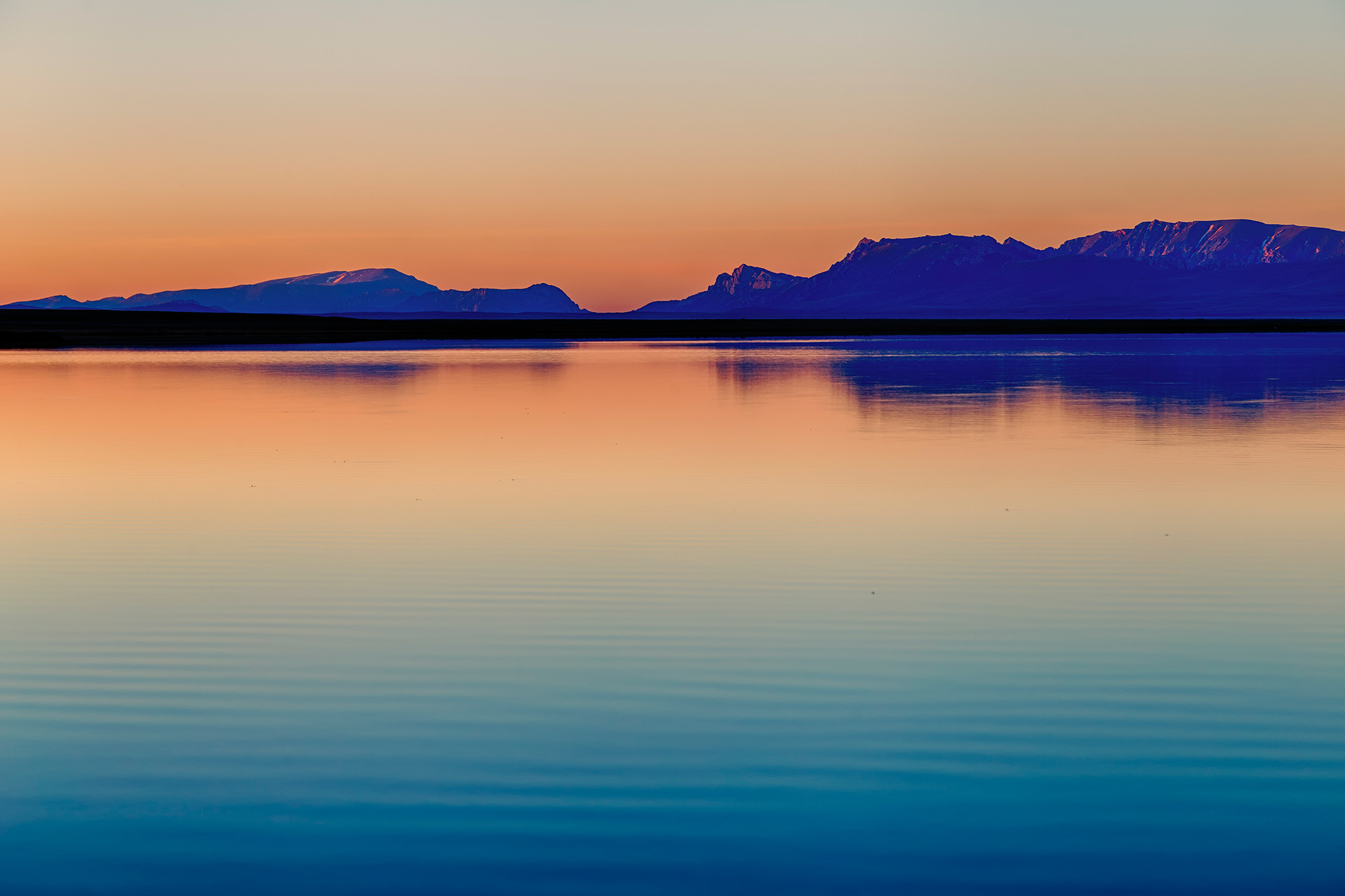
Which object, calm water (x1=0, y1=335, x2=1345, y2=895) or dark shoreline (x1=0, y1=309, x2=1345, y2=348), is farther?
dark shoreline (x1=0, y1=309, x2=1345, y2=348)

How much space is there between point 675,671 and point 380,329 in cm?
12084

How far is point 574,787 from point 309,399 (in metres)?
28.1

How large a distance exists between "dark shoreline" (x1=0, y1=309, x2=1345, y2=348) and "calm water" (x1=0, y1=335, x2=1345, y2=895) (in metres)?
74.6

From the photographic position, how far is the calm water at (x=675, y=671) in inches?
233

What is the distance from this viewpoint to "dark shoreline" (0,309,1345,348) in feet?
317

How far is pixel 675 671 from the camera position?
8.64m

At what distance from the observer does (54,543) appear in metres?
13.6

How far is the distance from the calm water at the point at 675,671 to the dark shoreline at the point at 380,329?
245ft

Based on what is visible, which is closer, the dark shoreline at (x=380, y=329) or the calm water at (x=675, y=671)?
the calm water at (x=675, y=671)

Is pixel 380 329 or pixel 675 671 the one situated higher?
pixel 380 329

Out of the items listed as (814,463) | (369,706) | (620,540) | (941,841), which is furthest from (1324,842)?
(814,463)

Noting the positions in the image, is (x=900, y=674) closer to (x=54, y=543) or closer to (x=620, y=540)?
(x=620, y=540)

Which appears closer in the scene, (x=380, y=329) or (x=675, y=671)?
(x=675, y=671)

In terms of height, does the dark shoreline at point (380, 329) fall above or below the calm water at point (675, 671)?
above
